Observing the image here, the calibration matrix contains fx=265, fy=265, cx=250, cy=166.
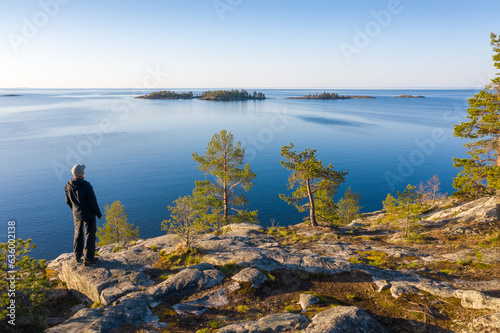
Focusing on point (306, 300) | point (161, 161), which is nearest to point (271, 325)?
point (306, 300)

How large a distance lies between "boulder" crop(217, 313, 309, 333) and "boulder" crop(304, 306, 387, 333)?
1.36 feet

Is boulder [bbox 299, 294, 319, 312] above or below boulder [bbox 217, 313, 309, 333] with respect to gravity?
below

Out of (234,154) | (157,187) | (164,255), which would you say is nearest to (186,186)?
(157,187)

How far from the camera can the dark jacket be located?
1153cm

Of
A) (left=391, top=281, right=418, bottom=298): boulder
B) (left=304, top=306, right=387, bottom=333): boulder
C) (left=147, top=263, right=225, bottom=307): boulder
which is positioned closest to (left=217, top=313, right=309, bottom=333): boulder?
(left=304, top=306, right=387, bottom=333): boulder

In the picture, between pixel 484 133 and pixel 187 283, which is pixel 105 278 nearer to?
pixel 187 283

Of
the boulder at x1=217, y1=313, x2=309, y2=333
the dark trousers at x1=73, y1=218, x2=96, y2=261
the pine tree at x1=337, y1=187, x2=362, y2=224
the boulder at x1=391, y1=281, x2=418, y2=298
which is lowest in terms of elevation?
the pine tree at x1=337, y1=187, x2=362, y2=224

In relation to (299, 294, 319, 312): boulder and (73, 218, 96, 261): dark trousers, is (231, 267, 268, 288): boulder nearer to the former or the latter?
(299, 294, 319, 312): boulder

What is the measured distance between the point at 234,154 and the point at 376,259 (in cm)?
2064

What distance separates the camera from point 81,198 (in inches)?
457

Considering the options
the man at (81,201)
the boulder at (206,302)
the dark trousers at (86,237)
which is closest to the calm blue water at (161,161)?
the dark trousers at (86,237)

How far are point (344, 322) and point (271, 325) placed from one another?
2236 mm

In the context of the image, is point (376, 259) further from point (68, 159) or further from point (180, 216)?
point (68, 159)

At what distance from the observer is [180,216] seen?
15539mm
